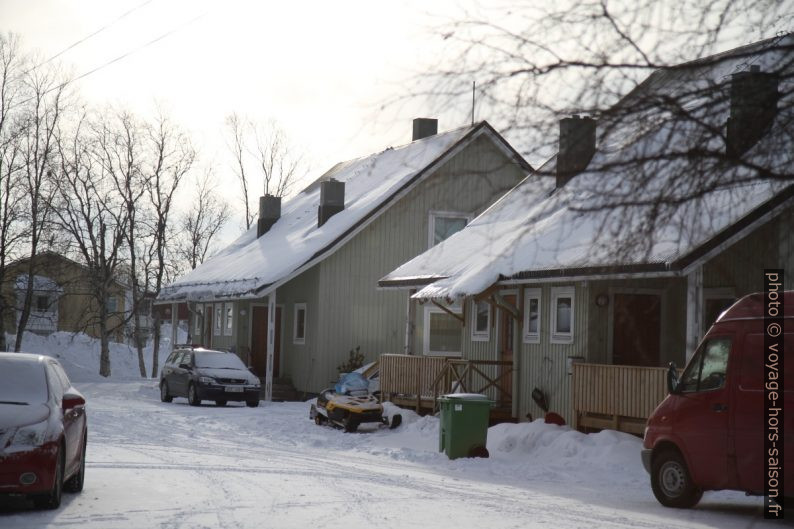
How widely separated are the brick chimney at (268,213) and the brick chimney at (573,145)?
39576 millimetres

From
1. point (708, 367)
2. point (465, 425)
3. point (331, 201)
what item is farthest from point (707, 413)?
point (331, 201)

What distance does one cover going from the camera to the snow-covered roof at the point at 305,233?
33188 mm

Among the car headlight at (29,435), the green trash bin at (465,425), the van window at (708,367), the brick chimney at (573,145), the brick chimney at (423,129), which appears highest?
the brick chimney at (423,129)

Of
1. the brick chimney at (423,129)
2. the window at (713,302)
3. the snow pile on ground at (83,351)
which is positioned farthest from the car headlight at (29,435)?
the snow pile on ground at (83,351)

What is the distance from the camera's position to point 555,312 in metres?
22.6

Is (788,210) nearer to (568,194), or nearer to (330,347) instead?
(568,194)

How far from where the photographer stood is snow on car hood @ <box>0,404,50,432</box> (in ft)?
35.0

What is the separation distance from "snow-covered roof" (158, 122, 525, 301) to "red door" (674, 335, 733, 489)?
15840 mm

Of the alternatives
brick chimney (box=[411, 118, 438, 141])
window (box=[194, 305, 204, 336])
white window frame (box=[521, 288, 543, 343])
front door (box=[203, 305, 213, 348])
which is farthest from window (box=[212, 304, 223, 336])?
white window frame (box=[521, 288, 543, 343])

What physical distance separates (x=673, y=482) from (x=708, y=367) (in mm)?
1350

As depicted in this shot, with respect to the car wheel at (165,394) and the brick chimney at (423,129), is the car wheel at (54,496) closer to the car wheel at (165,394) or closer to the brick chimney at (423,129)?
the car wheel at (165,394)

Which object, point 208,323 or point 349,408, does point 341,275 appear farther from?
point 349,408

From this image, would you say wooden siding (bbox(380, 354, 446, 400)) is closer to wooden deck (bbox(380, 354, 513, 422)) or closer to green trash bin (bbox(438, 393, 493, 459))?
wooden deck (bbox(380, 354, 513, 422))

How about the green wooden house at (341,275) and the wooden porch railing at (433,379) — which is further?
the green wooden house at (341,275)
